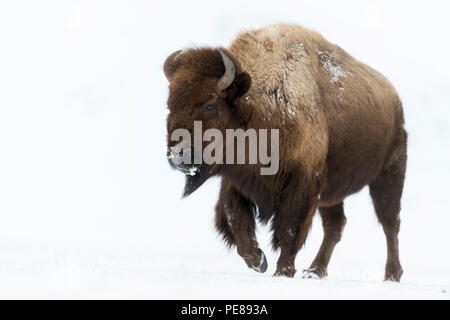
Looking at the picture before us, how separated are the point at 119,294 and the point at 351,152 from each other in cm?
434

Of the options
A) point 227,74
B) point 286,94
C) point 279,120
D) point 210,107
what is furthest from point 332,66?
point 210,107

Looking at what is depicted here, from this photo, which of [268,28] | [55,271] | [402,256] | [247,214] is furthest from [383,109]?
[402,256]

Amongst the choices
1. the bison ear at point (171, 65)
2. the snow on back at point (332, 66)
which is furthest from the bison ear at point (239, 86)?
the snow on back at point (332, 66)

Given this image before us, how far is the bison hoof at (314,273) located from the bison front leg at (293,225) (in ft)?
1.92

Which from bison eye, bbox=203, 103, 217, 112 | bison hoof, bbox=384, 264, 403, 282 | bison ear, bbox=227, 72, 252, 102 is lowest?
bison hoof, bbox=384, 264, 403, 282

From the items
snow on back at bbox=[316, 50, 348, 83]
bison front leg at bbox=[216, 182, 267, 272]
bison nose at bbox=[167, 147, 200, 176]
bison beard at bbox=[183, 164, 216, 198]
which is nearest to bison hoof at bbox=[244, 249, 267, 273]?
bison front leg at bbox=[216, 182, 267, 272]

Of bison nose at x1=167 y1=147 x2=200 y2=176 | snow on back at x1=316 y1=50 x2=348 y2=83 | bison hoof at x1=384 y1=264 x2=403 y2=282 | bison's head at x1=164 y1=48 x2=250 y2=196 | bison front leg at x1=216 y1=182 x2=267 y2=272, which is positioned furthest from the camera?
bison hoof at x1=384 y1=264 x2=403 y2=282

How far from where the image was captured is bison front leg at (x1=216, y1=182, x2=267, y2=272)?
317 inches

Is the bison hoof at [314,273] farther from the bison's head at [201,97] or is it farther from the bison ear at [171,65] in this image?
the bison ear at [171,65]

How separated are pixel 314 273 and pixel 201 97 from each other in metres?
2.38

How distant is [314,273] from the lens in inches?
341

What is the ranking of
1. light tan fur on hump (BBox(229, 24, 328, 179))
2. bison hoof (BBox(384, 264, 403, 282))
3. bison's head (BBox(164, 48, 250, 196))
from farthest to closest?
bison hoof (BBox(384, 264, 403, 282)), light tan fur on hump (BBox(229, 24, 328, 179)), bison's head (BBox(164, 48, 250, 196))

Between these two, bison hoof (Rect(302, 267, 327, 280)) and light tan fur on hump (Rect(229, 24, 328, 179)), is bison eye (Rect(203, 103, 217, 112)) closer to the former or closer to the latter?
light tan fur on hump (Rect(229, 24, 328, 179))

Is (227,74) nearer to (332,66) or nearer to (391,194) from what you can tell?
(332,66)
